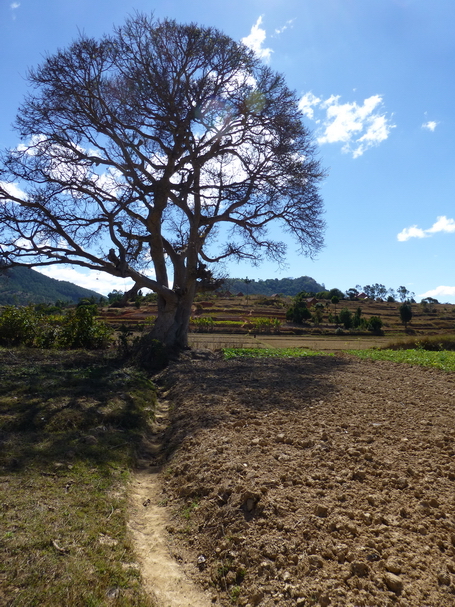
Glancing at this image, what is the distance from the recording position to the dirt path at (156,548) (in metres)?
2.34

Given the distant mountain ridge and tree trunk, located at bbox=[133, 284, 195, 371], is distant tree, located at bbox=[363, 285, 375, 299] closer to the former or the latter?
the distant mountain ridge

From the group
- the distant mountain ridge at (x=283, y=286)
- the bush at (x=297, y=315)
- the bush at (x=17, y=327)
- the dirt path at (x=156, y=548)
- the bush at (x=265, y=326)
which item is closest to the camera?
the dirt path at (x=156, y=548)

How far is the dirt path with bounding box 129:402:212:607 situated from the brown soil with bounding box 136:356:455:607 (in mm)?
70

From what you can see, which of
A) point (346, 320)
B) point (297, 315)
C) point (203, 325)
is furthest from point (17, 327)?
point (346, 320)

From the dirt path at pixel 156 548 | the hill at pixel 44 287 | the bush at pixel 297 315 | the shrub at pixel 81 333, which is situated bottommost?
the dirt path at pixel 156 548

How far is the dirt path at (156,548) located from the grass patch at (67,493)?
11 cm

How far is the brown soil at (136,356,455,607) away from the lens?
2172 mm

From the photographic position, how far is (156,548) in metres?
2.86

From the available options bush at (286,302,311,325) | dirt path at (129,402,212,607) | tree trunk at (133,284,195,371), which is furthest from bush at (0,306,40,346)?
bush at (286,302,311,325)

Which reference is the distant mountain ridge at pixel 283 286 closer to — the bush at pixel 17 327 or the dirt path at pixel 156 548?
the bush at pixel 17 327

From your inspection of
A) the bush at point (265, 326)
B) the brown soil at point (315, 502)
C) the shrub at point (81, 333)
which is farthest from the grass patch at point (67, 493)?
the bush at point (265, 326)

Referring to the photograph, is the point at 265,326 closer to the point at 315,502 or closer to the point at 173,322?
the point at 173,322

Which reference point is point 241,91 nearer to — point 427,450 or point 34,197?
point 34,197

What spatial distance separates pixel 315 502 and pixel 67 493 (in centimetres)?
189
